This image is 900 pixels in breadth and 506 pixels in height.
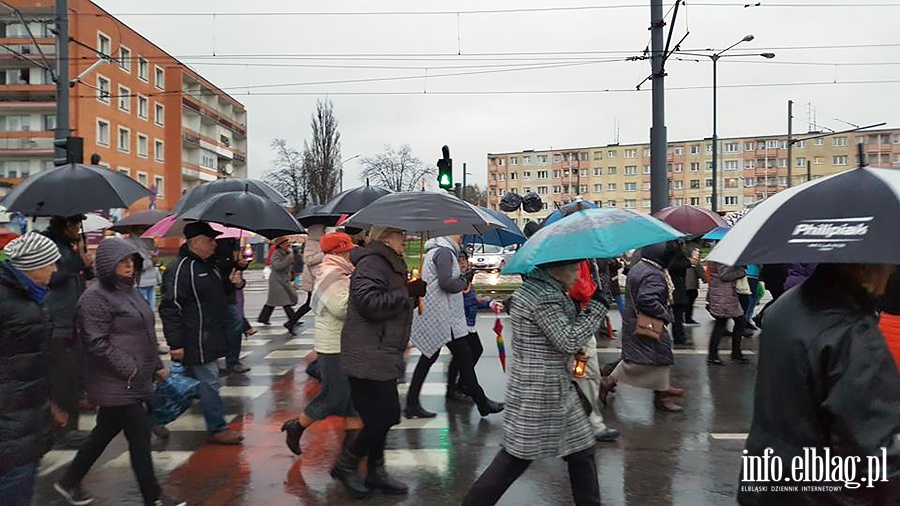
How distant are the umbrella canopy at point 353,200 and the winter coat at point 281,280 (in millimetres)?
2192

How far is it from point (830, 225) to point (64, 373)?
531 centimetres

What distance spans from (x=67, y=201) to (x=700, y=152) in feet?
310

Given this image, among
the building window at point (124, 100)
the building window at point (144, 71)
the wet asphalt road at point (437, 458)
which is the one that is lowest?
the wet asphalt road at point (437, 458)

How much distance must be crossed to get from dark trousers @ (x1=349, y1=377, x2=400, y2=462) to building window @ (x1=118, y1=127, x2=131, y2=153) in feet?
149

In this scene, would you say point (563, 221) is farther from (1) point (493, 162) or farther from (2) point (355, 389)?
(1) point (493, 162)

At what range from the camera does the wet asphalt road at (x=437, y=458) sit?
4520 millimetres

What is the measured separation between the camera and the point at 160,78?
171 feet

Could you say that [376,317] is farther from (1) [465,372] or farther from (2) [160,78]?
(2) [160,78]

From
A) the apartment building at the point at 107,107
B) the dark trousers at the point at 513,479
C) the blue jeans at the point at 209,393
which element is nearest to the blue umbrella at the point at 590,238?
the dark trousers at the point at 513,479

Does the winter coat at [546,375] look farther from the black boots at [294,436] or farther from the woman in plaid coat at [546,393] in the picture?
the black boots at [294,436]

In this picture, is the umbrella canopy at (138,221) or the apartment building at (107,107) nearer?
the umbrella canopy at (138,221)

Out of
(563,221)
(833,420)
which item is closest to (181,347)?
(563,221)

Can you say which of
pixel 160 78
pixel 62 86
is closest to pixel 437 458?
pixel 62 86

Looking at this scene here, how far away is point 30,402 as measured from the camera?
3211mm
